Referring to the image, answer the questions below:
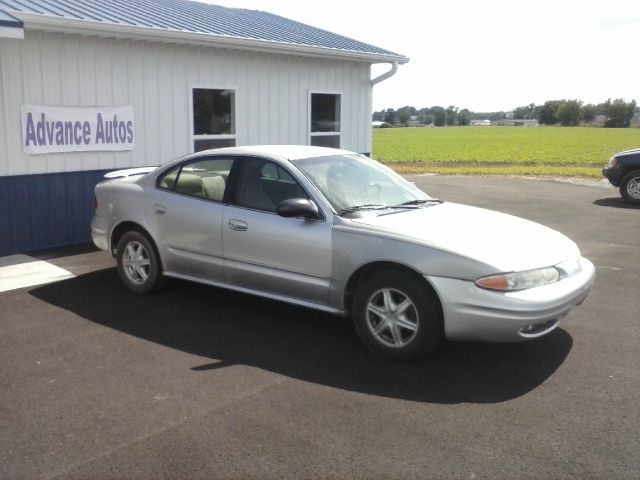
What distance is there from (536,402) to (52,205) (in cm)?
693

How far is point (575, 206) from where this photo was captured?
1384 cm

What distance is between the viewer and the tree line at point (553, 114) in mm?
107000

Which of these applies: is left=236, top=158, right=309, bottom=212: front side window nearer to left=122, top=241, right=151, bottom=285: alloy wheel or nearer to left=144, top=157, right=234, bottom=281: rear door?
left=144, top=157, right=234, bottom=281: rear door

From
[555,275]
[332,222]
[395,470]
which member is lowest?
[395,470]

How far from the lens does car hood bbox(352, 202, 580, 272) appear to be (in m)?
4.63

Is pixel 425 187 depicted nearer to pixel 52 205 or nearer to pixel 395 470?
pixel 52 205

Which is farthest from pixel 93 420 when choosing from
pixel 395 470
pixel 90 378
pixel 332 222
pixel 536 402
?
pixel 536 402

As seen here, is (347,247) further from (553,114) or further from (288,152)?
(553,114)

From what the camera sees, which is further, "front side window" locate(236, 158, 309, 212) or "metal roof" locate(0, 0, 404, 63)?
"metal roof" locate(0, 0, 404, 63)

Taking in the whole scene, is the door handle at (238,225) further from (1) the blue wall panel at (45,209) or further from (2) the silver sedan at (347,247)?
(1) the blue wall panel at (45,209)

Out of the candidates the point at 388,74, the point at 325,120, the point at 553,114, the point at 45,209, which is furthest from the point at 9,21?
the point at 553,114

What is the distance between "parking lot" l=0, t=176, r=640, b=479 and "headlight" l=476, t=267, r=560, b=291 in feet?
1.98

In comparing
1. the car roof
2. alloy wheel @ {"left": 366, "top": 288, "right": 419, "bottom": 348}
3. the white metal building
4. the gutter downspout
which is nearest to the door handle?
the car roof

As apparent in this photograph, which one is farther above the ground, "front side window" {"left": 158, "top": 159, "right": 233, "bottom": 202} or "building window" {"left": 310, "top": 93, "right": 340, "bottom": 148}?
"building window" {"left": 310, "top": 93, "right": 340, "bottom": 148}
